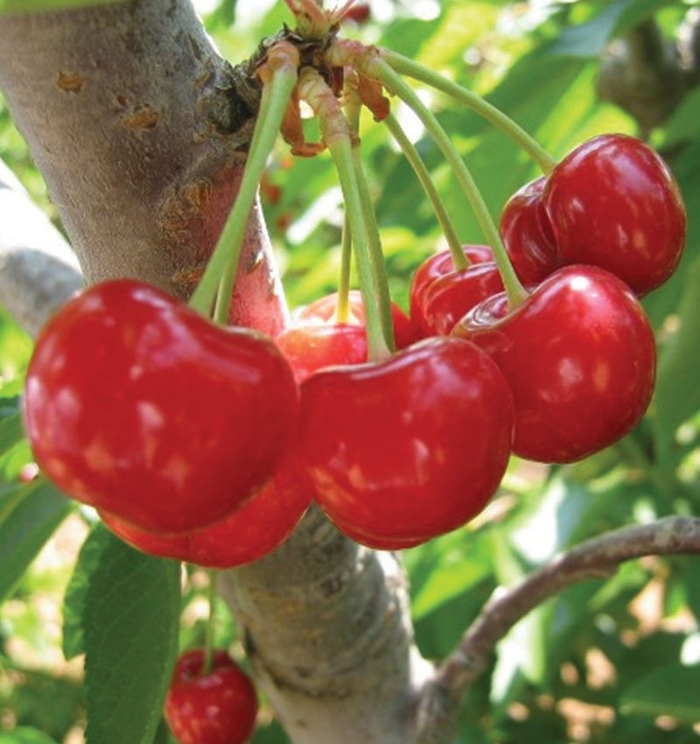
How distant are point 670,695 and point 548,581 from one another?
485mm

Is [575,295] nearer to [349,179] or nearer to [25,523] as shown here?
[349,179]

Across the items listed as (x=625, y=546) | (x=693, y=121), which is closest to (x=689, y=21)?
(x=693, y=121)

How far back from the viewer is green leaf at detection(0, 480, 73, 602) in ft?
4.16

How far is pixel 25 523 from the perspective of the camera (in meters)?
1.27

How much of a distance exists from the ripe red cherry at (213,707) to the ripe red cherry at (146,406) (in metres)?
0.84

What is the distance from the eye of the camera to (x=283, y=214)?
2.35 meters

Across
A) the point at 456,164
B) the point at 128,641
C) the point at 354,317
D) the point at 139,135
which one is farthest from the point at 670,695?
the point at 139,135

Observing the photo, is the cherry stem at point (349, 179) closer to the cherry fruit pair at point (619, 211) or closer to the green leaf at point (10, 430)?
the cherry fruit pair at point (619, 211)

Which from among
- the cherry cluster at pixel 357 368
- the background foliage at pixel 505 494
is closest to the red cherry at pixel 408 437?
the cherry cluster at pixel 357 368

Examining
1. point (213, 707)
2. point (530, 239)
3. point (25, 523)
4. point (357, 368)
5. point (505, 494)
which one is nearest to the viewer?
point (357, 368)

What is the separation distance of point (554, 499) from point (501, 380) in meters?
1.21

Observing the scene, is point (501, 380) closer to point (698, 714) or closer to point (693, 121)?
point (698, 714)

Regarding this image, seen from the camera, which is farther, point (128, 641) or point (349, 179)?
point (128, 641)

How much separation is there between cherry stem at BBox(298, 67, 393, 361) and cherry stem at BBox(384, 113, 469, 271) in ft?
0.29
